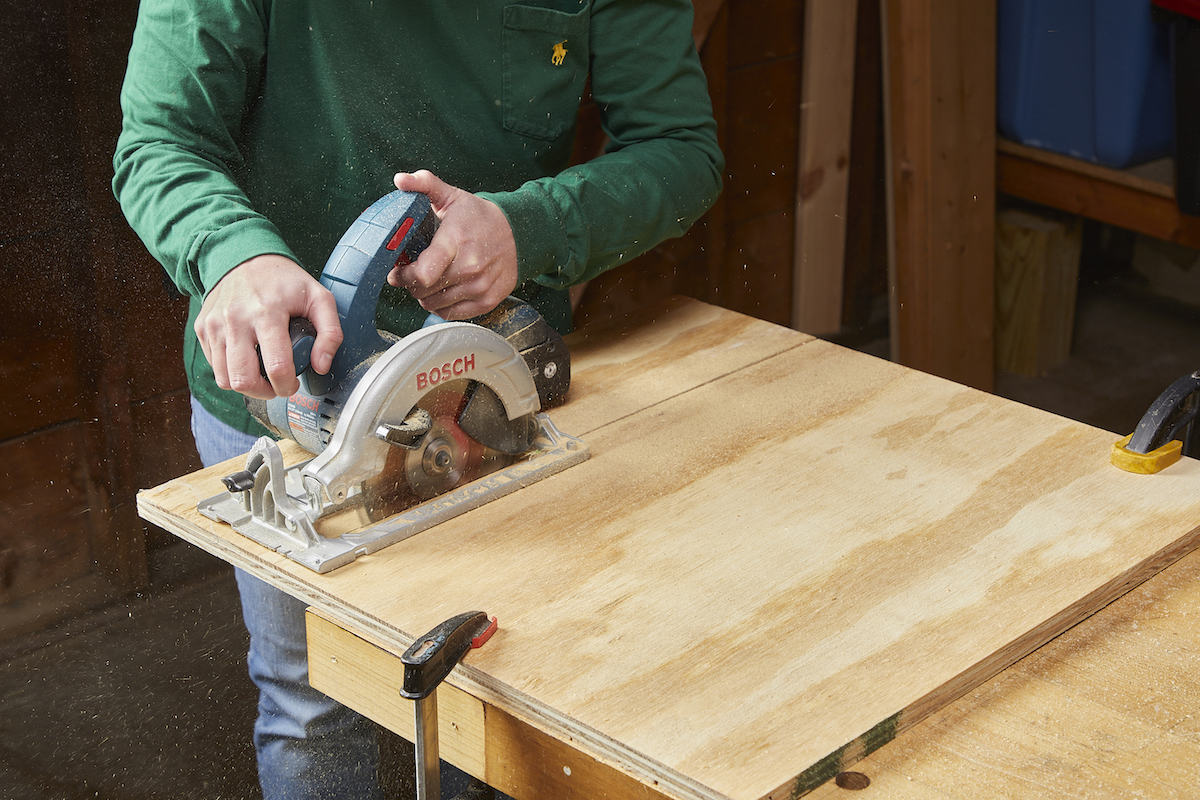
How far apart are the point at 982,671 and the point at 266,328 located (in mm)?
636

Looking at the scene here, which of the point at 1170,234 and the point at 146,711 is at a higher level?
the point at 1170,234

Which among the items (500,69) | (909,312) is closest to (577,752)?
(500,69)

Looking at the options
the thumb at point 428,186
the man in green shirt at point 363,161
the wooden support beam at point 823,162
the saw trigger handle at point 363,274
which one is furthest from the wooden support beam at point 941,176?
the saw trigger handle at point 363,274

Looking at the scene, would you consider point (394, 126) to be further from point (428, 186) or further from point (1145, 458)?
point (1145, 458)

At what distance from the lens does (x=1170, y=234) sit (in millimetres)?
2400

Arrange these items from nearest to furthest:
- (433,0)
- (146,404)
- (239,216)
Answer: (239,216) → (433,0) → (146,404)

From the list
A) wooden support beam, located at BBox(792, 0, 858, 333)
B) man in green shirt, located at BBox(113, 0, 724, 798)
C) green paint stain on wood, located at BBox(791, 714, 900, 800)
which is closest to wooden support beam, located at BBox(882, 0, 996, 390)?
wooden support beam, located at BBox(792, 0, 858, 333)

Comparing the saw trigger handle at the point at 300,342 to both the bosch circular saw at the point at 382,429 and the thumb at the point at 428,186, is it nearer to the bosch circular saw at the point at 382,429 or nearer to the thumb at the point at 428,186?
the bosch circular saw at the point at 382,429

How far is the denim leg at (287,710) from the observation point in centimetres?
133

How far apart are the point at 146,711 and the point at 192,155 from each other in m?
1.06

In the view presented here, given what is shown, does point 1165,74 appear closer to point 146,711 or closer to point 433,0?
point 433,0

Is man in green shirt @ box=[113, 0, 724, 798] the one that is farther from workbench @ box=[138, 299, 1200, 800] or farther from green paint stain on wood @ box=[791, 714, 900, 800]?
green paint stain on wood @ box=[791, 714, 900, 800]

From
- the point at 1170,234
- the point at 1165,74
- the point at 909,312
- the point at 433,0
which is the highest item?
the point at 433,0

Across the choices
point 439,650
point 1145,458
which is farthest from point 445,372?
point 1145,458
